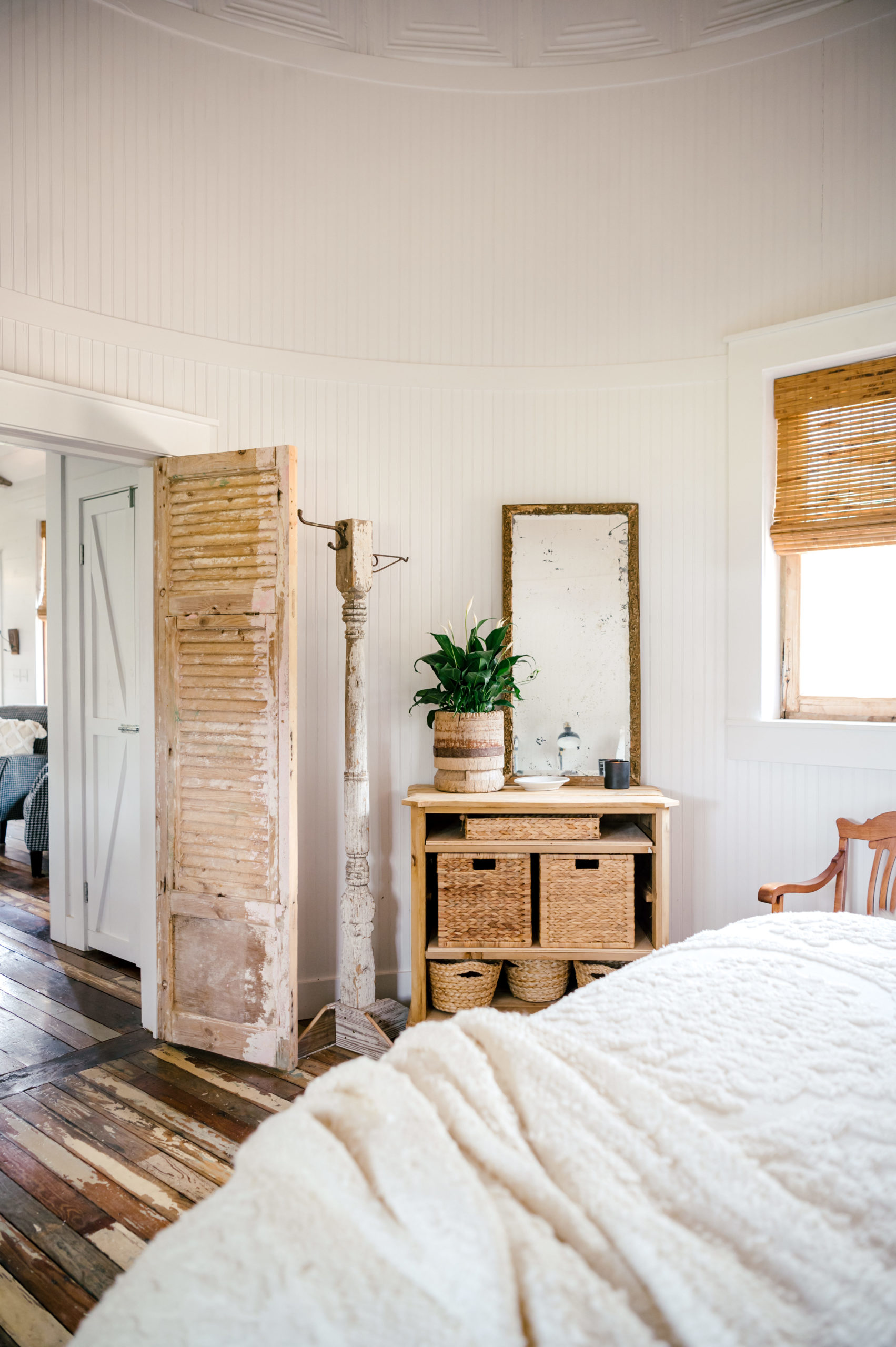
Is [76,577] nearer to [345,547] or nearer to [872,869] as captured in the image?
[345,547]

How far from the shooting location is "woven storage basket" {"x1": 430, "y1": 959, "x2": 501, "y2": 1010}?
113 inches

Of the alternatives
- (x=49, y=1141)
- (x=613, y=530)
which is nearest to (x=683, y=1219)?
(x=49, y=1141)

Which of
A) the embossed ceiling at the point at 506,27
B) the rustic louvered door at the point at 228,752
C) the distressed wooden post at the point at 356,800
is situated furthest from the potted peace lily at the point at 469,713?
the embossed ceiling at the point at 506,27

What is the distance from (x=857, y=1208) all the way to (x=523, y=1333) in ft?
1.22

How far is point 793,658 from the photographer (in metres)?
3.12

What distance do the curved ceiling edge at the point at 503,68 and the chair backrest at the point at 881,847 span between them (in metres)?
2.87

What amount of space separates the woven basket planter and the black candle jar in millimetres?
430

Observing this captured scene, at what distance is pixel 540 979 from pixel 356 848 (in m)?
0.84

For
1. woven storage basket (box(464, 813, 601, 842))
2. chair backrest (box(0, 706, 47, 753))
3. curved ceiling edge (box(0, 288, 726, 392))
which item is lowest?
woven storage basket (box(464, 813, 601, 842))

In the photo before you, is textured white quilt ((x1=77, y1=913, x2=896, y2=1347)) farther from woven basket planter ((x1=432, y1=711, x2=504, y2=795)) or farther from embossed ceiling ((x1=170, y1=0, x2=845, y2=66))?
embossed ceiling ((x1=170, y1=0, x2=845, y2=66))

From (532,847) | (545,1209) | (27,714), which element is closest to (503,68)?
(532,847)

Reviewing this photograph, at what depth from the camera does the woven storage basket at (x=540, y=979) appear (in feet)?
9.62

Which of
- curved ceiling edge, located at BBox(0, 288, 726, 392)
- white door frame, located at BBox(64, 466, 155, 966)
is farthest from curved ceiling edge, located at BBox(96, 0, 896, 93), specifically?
white door frame, located at BBox(64, 466, 155, 966)

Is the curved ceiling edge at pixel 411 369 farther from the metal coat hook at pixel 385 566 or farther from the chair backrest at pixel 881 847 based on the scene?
the chair backrest at pixel 881 847
